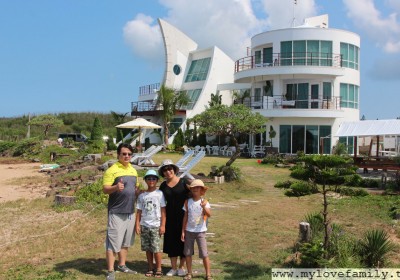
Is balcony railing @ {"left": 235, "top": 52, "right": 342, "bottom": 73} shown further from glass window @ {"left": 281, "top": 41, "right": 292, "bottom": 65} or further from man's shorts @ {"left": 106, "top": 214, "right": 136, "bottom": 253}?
man's shorts @ {"left": 106, "top": 214, "right": 136, "bottom": 253}

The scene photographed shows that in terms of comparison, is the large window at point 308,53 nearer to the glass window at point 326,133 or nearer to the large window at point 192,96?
the glass window at point 326,133

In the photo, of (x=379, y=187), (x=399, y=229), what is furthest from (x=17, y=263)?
(x=379, y=187)

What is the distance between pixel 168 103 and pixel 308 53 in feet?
34.8

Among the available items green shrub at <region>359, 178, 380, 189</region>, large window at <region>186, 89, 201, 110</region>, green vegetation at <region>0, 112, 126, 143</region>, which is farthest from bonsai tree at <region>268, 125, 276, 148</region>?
green vegetation at <region>0, 112, 126, 143</region>

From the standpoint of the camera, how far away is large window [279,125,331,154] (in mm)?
28688

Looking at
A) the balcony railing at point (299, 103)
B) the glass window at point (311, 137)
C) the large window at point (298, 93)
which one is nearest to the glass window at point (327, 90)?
the balcony railing at point (299, 103)

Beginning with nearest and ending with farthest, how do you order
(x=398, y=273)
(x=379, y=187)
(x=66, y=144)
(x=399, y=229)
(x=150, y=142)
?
(x=398, y=273) → (x=399, y=229) → (x=379, y=187) → (x=66, y=144) → (x=150, y=142)

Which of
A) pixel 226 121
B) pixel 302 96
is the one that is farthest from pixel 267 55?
pixel 226 121

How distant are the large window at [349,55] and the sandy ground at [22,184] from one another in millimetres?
20034

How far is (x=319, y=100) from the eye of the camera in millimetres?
29047

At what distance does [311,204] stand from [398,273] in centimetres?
665

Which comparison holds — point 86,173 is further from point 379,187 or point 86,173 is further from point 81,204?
point 379,187

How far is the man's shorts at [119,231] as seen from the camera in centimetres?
596

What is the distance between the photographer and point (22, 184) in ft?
59.5
